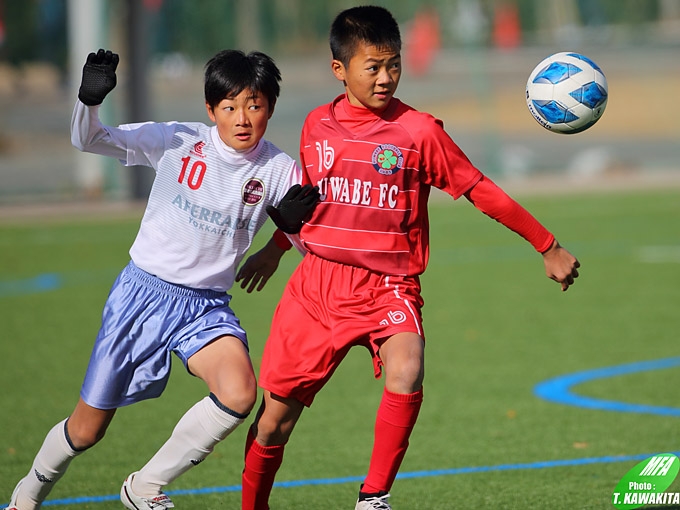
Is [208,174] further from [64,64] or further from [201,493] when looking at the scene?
[64,64]

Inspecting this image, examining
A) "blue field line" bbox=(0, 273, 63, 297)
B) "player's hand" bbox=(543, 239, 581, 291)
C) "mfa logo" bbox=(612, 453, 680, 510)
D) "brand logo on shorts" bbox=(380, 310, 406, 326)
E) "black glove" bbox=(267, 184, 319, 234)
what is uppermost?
"black glove" bbox=(267, 184, 319, 234)

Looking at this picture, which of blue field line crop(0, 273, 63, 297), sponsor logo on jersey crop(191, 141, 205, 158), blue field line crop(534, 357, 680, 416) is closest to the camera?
sponsor logo on jersey crop(191, 141, 205, 158)

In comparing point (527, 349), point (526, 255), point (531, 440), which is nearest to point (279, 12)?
point (526, 255)

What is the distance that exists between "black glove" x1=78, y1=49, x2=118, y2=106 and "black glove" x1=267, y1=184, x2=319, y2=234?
2.58 ft

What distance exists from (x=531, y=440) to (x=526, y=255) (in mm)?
8122

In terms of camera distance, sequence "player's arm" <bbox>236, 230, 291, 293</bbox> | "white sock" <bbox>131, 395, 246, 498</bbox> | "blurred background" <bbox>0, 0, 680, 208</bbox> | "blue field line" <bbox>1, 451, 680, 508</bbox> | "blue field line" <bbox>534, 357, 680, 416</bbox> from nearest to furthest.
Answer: "white sock" <bbox>131, 395, 246, 498</bbox> → "player's arm" <bbox>236, 230, 291, 293</bbox> → "blue field line" <bbox>1, 451, 680, 508</bbox> → "blue field line" <bbox>534, 357, 680, 416</bbox> → "blurred background" <bbox>0, 0, 680, 208</bbox>

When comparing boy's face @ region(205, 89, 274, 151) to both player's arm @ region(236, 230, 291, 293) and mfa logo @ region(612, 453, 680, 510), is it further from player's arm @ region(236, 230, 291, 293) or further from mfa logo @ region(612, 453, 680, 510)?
mfa logo @ region(612, 453, 680, 510)

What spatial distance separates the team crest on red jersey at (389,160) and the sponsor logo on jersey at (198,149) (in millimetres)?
713

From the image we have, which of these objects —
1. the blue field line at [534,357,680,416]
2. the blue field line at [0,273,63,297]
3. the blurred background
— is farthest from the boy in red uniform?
the blurred background

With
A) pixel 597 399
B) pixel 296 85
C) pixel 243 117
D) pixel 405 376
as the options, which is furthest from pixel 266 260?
pixel 296 85

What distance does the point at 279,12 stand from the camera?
2805 centimetres

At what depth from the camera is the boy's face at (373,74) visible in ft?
14.3

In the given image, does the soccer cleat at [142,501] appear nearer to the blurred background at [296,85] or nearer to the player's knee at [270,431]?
the player's knee at [270,431]

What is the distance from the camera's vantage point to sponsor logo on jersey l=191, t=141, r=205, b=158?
4554 millimetres
